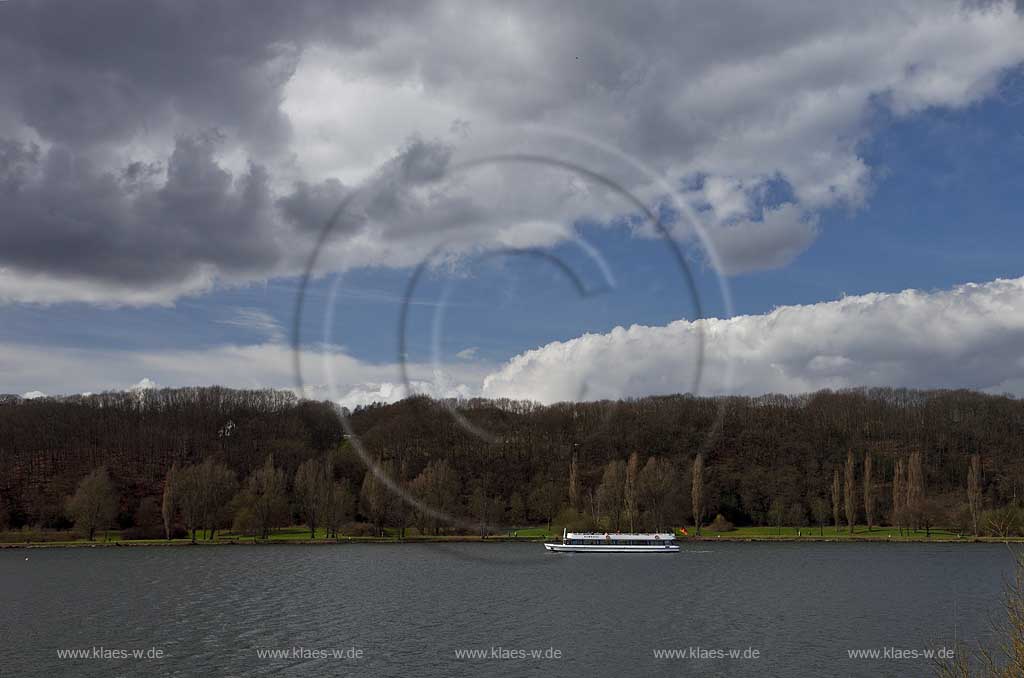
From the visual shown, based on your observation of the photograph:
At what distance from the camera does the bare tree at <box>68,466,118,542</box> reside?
131875 mm

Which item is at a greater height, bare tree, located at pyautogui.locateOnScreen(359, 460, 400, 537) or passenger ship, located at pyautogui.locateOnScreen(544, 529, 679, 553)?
bare tree, located at pyautogui.locateOnScreen(359, 460, 400, 537)

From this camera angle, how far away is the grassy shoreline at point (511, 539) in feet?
419

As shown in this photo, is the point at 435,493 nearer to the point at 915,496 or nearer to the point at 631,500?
the point at 631,500

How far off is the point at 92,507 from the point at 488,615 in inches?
3921

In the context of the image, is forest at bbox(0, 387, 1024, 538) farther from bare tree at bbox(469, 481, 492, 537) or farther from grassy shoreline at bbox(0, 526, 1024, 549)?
grassy shoreline at bbox(0, 526, 1024, 549)

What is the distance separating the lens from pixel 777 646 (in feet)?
153

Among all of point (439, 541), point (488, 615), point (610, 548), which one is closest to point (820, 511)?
point (610, 548)

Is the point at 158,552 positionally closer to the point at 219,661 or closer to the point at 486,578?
the point at 486,578

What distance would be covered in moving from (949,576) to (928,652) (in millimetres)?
40793

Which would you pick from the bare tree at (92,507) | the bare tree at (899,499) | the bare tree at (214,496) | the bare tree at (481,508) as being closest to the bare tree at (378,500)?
the bare tree at (481,508)

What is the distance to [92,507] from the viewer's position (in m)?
132

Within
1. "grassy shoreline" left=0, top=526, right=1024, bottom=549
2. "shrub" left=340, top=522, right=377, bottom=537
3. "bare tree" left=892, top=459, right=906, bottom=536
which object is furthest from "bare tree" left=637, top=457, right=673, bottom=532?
"shrub" left=340, top=522, right=377, bottom=537

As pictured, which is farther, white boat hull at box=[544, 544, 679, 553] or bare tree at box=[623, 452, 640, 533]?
bare tree at box=[623, 452, 640, 533]

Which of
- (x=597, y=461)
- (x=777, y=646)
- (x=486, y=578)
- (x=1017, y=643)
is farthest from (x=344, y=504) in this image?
(x=1017, y=643)
